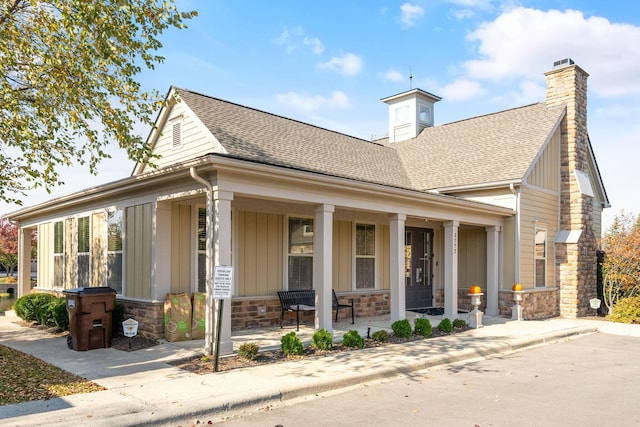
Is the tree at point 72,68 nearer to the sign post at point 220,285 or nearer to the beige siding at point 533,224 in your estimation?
the sign post at point 220,285

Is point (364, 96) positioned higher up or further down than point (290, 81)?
higher up

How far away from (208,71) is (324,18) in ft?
10.4

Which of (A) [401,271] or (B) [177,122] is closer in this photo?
(A) [401,271]

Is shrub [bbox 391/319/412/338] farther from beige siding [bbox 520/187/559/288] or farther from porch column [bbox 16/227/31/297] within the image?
porch column [bbox 16/227/31/297]

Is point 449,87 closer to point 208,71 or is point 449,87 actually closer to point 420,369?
point 208,71

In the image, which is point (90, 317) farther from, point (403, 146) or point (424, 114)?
point (424, 114)

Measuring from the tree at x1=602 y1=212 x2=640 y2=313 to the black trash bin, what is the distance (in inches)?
573

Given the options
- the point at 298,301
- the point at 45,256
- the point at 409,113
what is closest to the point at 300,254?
the point at 298,301

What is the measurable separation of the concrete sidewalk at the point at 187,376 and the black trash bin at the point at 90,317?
234mm

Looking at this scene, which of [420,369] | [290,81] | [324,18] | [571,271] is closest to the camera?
[420,369]

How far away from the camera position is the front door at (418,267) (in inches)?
583

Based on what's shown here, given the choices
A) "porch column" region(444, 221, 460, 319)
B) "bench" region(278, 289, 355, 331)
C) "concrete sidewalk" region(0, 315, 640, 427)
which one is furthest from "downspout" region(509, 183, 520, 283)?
"bench" region(278, 289, 355, 331)

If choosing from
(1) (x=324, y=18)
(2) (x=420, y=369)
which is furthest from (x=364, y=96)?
(2) (x=420, y=369)

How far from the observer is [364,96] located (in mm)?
19391
